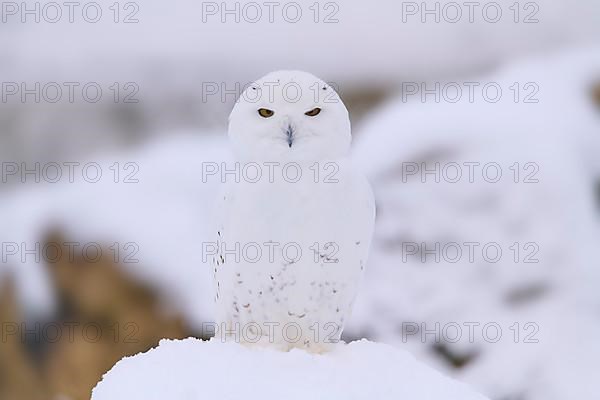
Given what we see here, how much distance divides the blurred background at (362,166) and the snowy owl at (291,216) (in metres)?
1.37

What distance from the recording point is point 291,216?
1.35m

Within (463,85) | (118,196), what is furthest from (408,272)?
(118,196)

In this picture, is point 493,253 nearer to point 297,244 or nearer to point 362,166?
point 362,166

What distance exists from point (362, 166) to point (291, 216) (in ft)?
5.71

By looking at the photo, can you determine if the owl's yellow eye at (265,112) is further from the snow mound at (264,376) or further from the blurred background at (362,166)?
the blurred background at (362,166)

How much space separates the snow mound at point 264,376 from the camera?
1.17 metres

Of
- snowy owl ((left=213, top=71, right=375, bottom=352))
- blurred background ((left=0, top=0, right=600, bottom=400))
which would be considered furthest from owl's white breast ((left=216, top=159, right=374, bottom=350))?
blurred background ((left=0, top=0, right=600, bottom=400))

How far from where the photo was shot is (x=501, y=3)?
3.47 m

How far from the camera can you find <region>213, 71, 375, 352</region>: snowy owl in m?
1.31

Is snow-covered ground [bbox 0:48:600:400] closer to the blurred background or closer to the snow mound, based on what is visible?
the blurred background

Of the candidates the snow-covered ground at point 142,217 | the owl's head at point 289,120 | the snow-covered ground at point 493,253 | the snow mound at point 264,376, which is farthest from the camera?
the snow-covered ground at point 142,217

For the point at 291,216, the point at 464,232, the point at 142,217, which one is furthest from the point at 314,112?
the point at 142,217

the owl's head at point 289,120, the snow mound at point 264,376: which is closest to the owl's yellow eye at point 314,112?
the owl's head at point 289,120

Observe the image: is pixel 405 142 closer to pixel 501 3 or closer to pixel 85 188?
pixel 501 3
